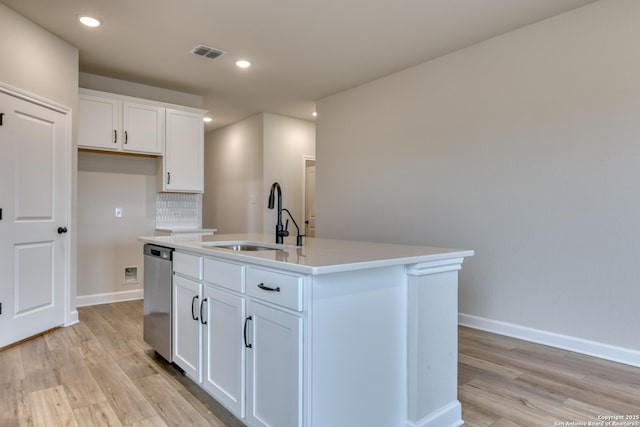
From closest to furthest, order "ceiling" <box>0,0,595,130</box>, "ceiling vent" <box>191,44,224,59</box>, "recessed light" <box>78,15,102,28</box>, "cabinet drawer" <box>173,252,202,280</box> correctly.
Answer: "cabinet drawer" <box>173,252,202,280</box>, "ceiling" <box>0,0,595,130</box>, "recessed light" <box>78,15,102,28</box>, "ceiling vent" <box>191,44,224,59</box>

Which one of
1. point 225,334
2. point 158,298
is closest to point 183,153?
point 158,298

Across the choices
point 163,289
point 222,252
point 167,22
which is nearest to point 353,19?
point 167,22


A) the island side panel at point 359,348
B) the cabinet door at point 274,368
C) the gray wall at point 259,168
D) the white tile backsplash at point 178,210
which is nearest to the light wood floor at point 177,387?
the cabinet door at point 274,368

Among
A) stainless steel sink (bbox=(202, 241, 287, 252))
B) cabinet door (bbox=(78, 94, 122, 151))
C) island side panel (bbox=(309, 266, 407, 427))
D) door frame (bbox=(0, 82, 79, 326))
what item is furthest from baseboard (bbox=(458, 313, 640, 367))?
cabinet door (bbox=(78, 94, 122, 151))

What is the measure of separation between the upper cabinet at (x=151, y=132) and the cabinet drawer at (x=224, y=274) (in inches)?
114

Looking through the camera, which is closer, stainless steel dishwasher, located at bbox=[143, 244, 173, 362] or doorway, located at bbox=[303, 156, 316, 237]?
stainless steel dishwasher, located at bbox=[143, 244, 173, 362]

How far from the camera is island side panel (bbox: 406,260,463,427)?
5.79 feet

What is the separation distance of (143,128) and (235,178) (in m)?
2.39

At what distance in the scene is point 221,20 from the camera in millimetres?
3215

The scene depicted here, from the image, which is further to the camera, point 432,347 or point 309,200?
point 309,200

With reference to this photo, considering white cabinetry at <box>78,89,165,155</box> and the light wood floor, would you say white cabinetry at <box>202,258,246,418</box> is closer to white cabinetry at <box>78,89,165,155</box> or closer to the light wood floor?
the light wood floor

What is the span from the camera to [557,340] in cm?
306

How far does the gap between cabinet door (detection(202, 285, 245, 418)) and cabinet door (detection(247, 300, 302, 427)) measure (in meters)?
0.08

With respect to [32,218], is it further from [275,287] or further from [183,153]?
[275,287]
